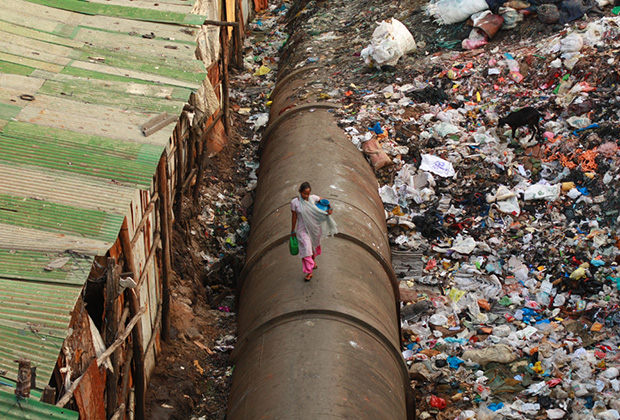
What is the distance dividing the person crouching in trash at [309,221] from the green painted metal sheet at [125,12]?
2.65 m

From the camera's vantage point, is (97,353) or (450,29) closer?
(97,353)

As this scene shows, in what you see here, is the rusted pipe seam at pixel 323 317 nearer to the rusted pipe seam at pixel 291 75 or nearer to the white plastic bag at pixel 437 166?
the white plastic bag at pixel 437 166

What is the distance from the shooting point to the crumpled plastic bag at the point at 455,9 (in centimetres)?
1204

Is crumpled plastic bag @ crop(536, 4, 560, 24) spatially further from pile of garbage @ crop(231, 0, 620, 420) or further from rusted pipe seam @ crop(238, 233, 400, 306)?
rusted pipe seam @ crop(238, 233, 400, 306)

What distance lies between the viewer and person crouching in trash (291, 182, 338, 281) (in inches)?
237

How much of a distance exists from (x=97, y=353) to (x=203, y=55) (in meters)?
5.52

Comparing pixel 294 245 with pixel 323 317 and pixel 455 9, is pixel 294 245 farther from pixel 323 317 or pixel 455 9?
pixel 455 9

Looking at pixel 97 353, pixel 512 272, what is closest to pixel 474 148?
pixel 512 272

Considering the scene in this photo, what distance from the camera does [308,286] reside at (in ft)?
20.6

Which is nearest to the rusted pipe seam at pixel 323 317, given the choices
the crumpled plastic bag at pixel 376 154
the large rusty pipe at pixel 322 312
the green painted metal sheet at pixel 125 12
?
the large rusty pipe at pixel 322 312

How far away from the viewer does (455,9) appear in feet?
40.7

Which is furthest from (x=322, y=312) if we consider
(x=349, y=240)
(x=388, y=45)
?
(x=388, y=45)

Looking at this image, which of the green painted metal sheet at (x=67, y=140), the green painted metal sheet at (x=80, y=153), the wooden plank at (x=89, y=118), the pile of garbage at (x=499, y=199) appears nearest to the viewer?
the green painted metal sheet at (x=67, y=140)

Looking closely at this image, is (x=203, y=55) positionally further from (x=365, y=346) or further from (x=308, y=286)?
(x=365, y=346)
